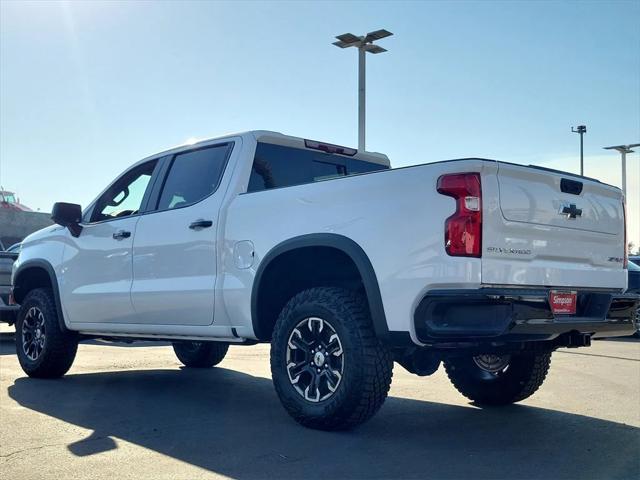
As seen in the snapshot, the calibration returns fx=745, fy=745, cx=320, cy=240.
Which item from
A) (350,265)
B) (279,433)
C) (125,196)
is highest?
(125,196)

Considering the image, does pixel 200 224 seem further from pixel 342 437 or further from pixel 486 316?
pixel 486 316

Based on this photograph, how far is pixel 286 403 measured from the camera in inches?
197

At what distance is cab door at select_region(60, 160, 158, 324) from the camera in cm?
650

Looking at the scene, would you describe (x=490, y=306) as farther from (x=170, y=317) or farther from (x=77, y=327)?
(x=77, y=327)

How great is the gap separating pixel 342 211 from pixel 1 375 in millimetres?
4721

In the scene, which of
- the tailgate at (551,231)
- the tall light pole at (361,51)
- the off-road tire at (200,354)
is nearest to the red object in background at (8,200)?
the tall light pole at (361,51)

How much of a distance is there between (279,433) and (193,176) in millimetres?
2411

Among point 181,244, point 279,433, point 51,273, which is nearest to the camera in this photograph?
point 279,433

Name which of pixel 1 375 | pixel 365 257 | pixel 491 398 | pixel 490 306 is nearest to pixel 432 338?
pixel 490 306

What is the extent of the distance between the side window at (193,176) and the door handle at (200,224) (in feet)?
0.82

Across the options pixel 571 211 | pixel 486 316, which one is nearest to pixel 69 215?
pixel 486 316

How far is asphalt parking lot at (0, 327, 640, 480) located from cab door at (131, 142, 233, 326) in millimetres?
784

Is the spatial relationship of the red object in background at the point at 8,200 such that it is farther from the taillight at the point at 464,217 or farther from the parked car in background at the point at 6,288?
the taillight at the point at 464,217

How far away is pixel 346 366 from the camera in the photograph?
4.61m
